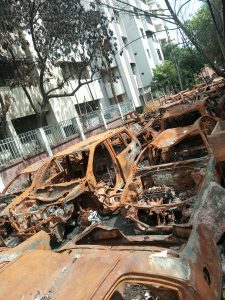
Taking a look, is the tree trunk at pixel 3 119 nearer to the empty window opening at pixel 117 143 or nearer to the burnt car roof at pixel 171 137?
the empty window opening at pixel 117 143

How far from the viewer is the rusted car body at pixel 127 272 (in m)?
2.73

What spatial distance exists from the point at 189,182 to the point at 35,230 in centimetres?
313

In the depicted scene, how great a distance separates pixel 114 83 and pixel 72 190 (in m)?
29.5

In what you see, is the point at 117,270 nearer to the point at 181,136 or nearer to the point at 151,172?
the point at 151,172

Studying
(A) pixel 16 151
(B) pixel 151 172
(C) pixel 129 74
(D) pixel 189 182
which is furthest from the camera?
(C) pixel 129 74

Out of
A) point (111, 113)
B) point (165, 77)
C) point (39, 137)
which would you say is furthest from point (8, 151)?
point (165, 77)

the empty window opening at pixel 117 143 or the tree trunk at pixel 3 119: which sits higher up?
the tree trunk at pixel 3 119

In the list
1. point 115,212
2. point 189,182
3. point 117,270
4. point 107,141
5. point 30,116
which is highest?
point 30,116

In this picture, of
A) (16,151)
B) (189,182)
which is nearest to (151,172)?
(189,182)

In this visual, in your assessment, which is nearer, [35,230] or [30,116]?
[35,230]

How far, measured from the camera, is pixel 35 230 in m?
6.62

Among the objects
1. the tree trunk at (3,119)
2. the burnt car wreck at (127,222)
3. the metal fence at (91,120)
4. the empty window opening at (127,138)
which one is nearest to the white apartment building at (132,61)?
the metal fence at (91,120)

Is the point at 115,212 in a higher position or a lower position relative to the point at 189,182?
lower

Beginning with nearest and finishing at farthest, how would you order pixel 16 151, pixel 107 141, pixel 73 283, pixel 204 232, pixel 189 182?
pixel 73 283 < pixel 204 232 < pixel 189 182 < pixel 107 141 < pixel 16 151
